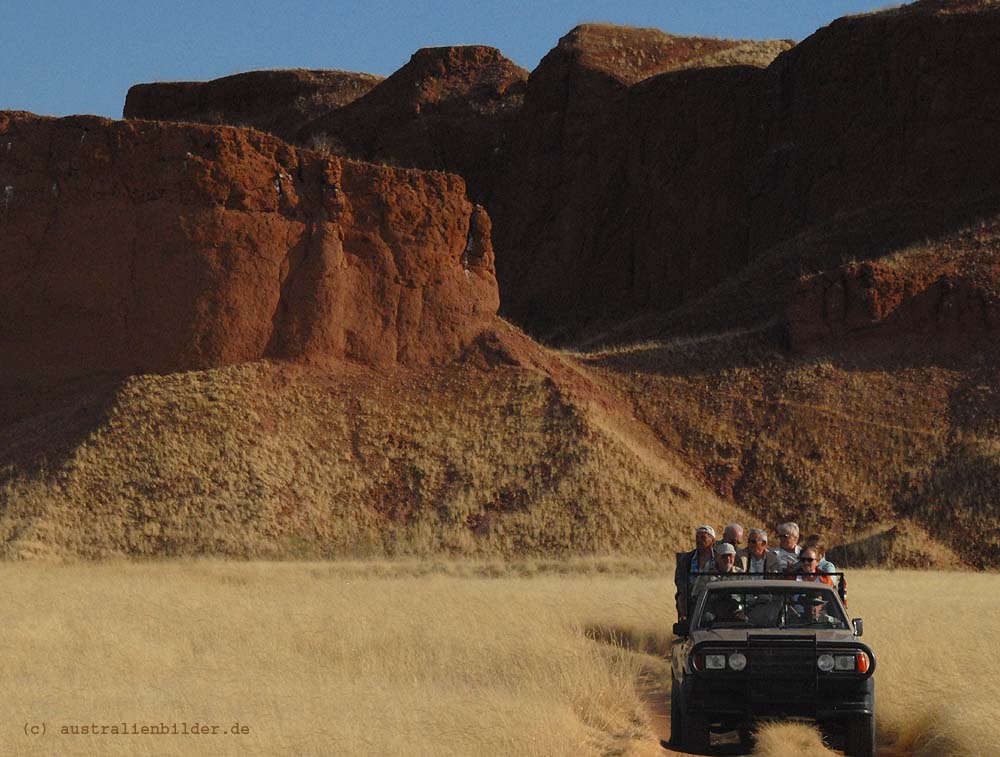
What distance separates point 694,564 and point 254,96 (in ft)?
252

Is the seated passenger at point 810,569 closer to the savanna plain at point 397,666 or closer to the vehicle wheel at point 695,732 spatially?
the savanna plain at point 397,666

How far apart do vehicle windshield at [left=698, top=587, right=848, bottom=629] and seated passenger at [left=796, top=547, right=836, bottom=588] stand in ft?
1.04

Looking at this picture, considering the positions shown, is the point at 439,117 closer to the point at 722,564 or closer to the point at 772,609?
the point at 722,564

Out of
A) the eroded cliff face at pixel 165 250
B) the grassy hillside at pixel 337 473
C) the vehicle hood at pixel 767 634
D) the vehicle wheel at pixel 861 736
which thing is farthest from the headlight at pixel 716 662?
the eroded cliff face at pixel 165 250

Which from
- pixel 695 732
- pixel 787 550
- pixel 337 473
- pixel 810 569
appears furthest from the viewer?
pixel 337 473

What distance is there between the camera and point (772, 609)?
513 inches

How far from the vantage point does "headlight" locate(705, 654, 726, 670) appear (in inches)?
482

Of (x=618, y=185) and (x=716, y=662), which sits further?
(x=618, y=185)

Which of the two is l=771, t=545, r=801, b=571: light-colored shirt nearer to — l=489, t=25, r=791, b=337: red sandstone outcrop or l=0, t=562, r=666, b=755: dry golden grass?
l=0, t=562, r=666, b=755: dry golden grass

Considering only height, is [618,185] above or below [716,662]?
above

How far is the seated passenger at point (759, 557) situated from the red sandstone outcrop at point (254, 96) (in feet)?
235

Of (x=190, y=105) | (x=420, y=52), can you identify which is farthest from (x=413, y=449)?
(x=190, y=105)

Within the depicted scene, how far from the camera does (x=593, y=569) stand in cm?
3169

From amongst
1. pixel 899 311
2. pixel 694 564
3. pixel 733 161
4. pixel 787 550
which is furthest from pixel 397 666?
pixel 733 161
